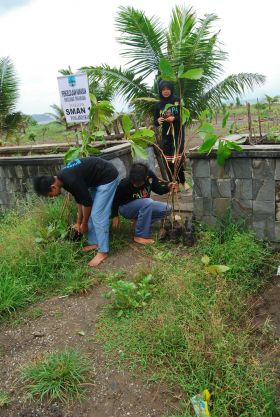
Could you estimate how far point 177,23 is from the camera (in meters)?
6.06

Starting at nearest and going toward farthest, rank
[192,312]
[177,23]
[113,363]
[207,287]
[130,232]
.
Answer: [113,363]
[192,312]
[207,287]
[130,232]
[177,23]

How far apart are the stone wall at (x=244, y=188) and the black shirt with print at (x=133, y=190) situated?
0.42 m

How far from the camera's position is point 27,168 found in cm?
579

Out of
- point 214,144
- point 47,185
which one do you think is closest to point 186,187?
point 214,144

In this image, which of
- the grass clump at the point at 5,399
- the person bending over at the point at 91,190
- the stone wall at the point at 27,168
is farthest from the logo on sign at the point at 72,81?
the grass clump at the point at 5,399

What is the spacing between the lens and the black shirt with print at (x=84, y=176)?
397 centimetres

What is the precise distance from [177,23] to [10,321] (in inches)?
196

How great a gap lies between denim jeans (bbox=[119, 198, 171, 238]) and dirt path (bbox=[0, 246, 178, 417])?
456 mm

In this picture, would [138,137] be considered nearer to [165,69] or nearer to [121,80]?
[165,69]

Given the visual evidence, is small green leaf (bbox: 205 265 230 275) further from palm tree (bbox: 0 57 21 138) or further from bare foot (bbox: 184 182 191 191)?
palm tree (bbox: 0 57 21 138)

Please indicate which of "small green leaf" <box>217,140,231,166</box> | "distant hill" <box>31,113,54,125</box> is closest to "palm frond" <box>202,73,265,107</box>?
"small green leaf" <box>217,140,231,166</box>

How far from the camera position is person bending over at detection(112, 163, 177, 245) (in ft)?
14.8

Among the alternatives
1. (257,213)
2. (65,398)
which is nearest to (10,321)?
(65,398)

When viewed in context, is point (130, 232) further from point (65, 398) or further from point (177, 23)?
point (177, 23)
